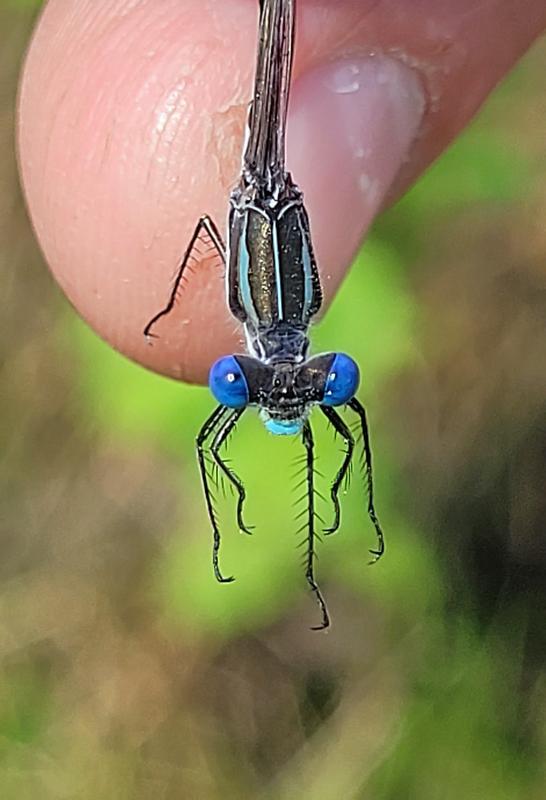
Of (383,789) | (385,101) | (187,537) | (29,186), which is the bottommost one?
(383,789)

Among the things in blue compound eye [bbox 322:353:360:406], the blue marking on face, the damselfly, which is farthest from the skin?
the blue marking on face

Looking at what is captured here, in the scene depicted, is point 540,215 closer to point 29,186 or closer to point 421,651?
point 421,651

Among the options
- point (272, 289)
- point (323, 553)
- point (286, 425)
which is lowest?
point (323, 553)

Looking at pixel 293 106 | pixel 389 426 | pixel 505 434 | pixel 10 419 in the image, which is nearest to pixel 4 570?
pixel 10 419

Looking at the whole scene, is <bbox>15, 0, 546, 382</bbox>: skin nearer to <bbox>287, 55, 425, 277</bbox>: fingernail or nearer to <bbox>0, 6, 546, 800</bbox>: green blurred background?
<bbox>287, 55, 425, 277</bbox>: fingernail

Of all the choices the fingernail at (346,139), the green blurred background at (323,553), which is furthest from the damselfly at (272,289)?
the green blurred background at (323,553)

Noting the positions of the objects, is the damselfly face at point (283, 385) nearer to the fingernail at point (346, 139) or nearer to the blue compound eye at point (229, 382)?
the blue compound eye at point (229, 382)

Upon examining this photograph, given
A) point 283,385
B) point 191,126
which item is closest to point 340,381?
point 283,385

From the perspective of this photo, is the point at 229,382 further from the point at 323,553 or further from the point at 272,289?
the point at 323,553

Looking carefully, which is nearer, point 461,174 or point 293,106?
point 293,106
